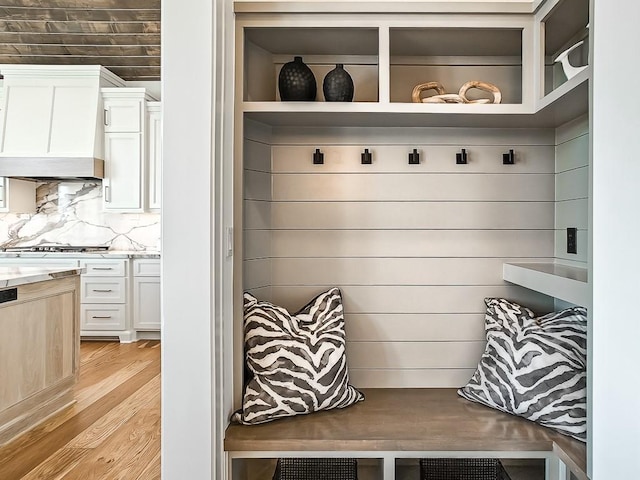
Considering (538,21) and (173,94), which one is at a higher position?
(538,21)

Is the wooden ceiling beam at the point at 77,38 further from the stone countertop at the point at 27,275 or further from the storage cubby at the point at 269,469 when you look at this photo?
the storage cubby at the point at 269,469

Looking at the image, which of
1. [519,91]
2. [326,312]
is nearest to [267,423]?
[326,312]

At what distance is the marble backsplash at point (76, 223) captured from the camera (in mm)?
5762

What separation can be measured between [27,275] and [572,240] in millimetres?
2805

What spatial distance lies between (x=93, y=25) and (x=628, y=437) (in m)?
5.37

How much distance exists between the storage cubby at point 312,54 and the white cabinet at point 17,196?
425cm

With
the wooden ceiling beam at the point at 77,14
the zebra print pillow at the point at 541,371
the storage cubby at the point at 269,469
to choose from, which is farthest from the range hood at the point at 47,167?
the zebra print pillow at the point at 541,371

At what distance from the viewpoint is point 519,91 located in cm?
232

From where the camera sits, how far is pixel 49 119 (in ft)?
17.1

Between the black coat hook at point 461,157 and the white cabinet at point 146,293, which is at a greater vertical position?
the black coat hook at point 461,157

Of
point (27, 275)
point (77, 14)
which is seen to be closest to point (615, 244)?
point (27, 275)

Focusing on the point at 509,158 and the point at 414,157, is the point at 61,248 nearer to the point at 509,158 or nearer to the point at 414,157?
the point at 414,157

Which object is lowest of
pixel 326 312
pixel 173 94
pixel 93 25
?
pixel 326 312

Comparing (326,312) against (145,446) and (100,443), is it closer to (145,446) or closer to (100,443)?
(145,446)
